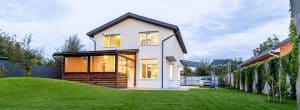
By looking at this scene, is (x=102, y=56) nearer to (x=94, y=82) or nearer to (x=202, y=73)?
(x=94, y=82)

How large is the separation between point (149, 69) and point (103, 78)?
170 inches

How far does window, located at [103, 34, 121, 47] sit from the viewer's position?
28491 mm

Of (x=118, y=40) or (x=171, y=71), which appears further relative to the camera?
(x=171, y=71)

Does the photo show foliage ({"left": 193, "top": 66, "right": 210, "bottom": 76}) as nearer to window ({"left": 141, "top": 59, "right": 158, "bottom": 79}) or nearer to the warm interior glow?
window ({"left": 141, "top": 59, "right": 158, "bottom": 79})

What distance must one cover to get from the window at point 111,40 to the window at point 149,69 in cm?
280

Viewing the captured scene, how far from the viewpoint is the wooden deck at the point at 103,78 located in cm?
2422

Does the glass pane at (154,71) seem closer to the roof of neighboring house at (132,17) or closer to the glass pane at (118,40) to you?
the roof of neighboring house at (132,17)

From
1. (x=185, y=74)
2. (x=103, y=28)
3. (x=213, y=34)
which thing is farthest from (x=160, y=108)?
(x=185, y=74)

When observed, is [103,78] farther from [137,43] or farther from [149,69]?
[137,43]

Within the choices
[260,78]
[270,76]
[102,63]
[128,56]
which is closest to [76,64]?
[102,63]

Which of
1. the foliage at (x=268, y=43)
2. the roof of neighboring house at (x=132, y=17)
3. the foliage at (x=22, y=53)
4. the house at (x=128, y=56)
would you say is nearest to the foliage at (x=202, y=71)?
the foliage at (x=268, y=43)

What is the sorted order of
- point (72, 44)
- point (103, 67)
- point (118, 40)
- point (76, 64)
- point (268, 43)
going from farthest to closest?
point (268, 43), point (72, 44), point (118, 40), point (76, 64), point (103, 67)

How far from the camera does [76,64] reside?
26.4 metres

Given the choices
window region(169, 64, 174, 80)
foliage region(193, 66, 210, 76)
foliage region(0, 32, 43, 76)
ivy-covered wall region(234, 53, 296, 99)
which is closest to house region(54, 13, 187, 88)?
window region(169, 64, 174, 80)
